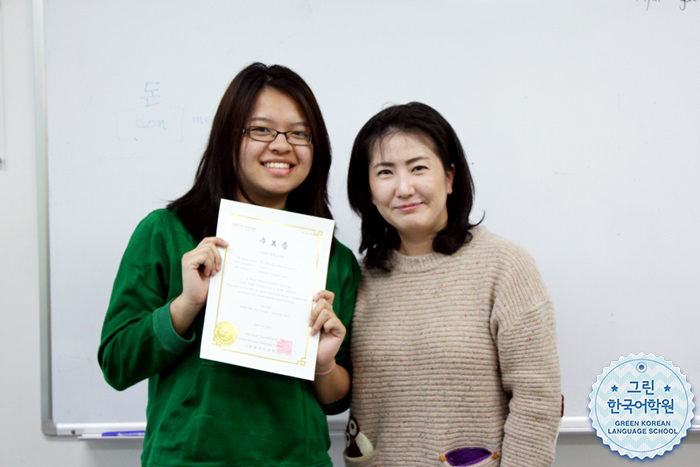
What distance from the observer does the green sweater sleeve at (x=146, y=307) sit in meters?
1.02

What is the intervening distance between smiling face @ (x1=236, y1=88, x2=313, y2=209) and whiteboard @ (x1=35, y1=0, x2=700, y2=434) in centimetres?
62

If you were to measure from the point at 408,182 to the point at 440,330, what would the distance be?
0.31 metres

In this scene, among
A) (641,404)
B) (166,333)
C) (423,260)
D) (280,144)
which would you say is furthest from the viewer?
(641,404)

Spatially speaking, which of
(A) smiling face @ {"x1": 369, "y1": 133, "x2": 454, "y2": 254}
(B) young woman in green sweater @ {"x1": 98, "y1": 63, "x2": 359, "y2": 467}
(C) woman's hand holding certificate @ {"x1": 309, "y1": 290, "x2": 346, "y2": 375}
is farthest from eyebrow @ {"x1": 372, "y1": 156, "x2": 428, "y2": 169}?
(C) woman's hand holding certificate @ {"x1": 309, "y1": 290, "x2": 346, "y2": 375}

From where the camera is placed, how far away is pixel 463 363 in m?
1.15

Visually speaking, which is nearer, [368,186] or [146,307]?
[146,307]

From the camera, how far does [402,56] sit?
A: 5.74 feet

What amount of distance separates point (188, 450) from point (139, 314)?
0.86 feet

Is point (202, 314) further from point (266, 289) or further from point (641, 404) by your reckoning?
point (641, 404)

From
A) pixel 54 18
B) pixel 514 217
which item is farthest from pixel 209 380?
pixel 54 18

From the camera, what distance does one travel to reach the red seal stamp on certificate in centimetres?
177

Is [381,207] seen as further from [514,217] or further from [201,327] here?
[514,217]

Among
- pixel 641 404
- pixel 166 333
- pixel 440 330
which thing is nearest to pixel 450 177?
pixel 440 330

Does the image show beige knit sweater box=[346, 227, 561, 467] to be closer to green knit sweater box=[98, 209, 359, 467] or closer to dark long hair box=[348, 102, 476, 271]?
dark long hair box=[348, 102, 476, 271]
